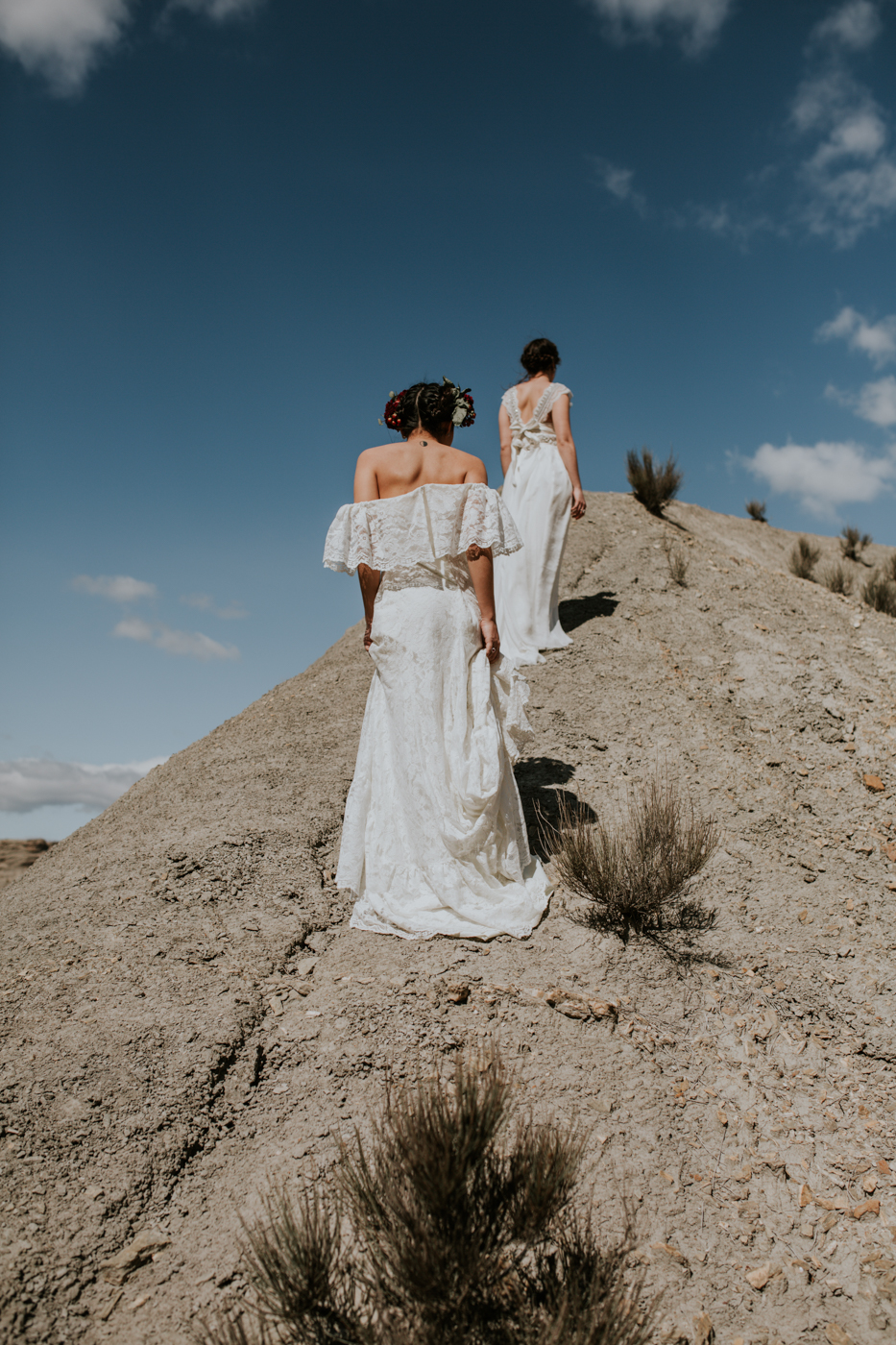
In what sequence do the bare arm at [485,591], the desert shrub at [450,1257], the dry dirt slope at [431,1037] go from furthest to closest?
the bare arm at [485,591] < the dry dirt slope at [431,1037] < the desert shrub at [450,1257]

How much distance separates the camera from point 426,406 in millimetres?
3363

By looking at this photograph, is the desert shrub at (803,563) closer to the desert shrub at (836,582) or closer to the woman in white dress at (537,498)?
the desert shrub at (836,582)

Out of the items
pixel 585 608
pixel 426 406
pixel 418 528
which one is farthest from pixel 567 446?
pixel 418 528

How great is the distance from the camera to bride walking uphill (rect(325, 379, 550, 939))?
3.36m

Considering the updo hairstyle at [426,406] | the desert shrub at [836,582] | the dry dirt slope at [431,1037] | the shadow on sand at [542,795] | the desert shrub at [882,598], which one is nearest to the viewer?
the dry dirt slope at [431,1037]

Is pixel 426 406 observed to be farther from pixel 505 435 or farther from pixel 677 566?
pixel 677 566

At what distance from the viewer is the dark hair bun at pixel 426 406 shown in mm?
3354

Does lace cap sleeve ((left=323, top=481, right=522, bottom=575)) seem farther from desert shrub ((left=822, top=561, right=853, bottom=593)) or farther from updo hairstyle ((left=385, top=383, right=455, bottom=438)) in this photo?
desert shrub ((left=822, top=561, right=853, bottom=593))

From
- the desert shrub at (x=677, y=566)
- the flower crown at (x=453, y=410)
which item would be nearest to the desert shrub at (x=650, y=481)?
the desert shrub at (x=677, y=566)

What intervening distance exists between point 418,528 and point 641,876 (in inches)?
73.8

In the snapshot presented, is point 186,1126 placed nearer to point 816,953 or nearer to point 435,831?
point 435,831

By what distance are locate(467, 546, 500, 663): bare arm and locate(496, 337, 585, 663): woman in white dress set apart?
284 centimetres

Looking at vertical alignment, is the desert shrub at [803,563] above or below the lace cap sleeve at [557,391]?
above

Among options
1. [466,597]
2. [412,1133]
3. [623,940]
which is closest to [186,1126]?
[412,1133]
